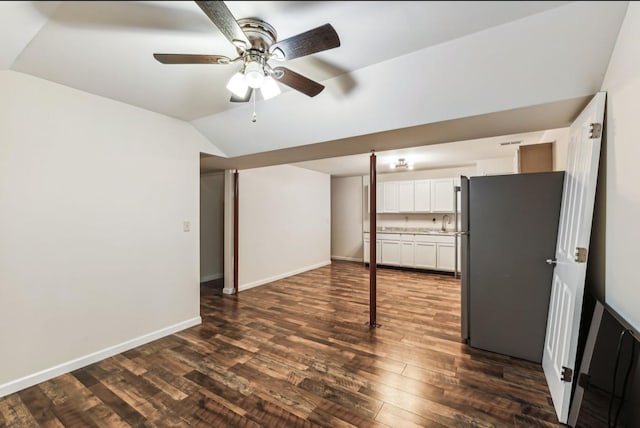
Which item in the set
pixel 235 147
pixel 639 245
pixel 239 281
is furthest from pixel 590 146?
pixel 239 281

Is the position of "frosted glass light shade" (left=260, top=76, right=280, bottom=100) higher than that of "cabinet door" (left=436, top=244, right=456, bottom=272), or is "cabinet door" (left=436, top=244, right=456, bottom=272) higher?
"frosted glass light shade" (left=260, top=76, right=280, bottom=100)

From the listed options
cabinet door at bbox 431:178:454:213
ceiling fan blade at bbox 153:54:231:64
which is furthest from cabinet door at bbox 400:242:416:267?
ceiling fan blade at bbox 153:54:231:64

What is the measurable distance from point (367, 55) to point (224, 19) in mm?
957

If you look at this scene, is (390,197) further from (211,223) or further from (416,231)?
(211,223)

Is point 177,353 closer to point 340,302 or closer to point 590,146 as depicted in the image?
point 340,302

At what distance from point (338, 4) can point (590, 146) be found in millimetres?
1726

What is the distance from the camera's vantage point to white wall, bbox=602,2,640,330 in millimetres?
1333

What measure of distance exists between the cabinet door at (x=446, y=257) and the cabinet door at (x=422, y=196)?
88 cm

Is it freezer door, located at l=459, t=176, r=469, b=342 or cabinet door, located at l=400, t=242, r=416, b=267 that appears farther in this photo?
cabinet door, located at l=400, t=242, r=416, b=267

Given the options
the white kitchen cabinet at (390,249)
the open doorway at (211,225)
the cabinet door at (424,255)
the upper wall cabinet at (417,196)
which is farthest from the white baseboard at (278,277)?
the cabinet door at (424,255)

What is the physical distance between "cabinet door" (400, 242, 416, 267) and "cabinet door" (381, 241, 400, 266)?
0.11 m

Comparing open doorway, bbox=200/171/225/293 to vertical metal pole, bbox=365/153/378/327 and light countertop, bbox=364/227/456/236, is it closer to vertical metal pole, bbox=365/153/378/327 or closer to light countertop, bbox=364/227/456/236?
vertical metal pole, bbox=365/153/378/327

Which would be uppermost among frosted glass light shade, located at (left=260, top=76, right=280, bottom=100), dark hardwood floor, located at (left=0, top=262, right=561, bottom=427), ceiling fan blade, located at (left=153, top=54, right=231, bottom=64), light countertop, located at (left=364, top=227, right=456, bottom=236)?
ceiling fan blade, located at (left=153, top=54, right=231, bottom=64)

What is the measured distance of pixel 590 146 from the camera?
5.57ft
